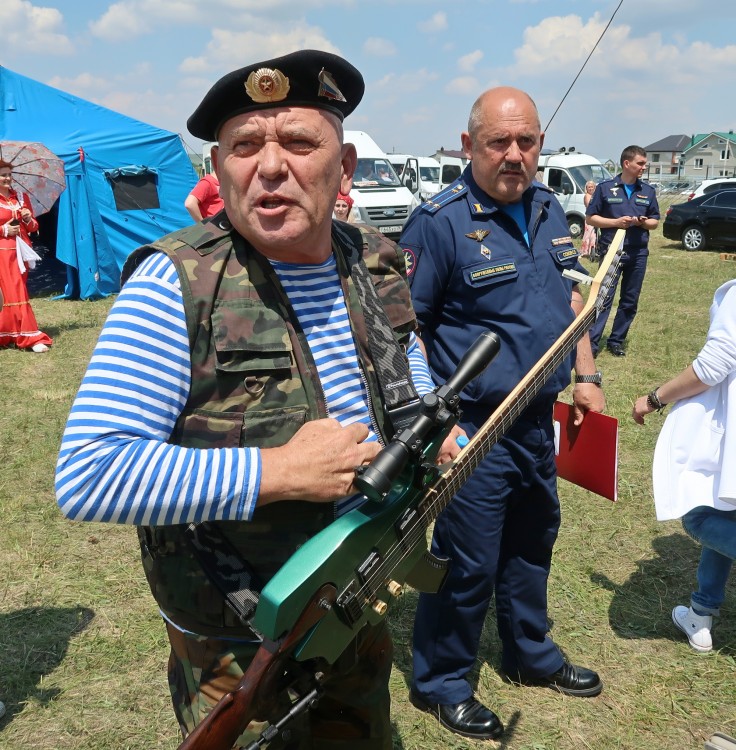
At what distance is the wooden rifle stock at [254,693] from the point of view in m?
1.25

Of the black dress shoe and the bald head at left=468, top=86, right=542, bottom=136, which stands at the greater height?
the bald head at left=468, top=86, right=542, bottom=136

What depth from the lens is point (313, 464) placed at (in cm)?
131

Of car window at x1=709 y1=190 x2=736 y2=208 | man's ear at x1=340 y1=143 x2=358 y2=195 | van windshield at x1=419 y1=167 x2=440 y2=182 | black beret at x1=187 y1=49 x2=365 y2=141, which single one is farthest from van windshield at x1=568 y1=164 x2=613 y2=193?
black beret at x1=187 y1=49 x2=365 y2=141

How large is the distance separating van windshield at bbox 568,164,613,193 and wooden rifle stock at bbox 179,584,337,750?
18823 millimetres

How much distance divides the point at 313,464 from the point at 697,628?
9.15 ft

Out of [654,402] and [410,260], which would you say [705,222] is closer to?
[654,402]

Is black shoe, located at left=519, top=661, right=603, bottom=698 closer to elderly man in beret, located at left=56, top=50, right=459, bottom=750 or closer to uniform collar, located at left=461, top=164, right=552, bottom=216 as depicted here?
elderly man in beret, located at left=56, top=50, right=459, bottom=750

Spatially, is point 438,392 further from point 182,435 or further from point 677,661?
point 677,661

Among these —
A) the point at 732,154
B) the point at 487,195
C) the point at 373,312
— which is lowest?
the point at 373,312

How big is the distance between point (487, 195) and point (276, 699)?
199 centimetres

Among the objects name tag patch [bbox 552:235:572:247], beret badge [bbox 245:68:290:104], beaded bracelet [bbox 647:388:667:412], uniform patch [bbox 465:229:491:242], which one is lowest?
beaded bracelet [bbox 647:388:667:412]

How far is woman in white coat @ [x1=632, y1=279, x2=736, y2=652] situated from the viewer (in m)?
2.81

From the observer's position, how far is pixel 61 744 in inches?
108

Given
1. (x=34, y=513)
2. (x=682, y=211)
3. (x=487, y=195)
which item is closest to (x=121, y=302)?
(x=487, y=195)
